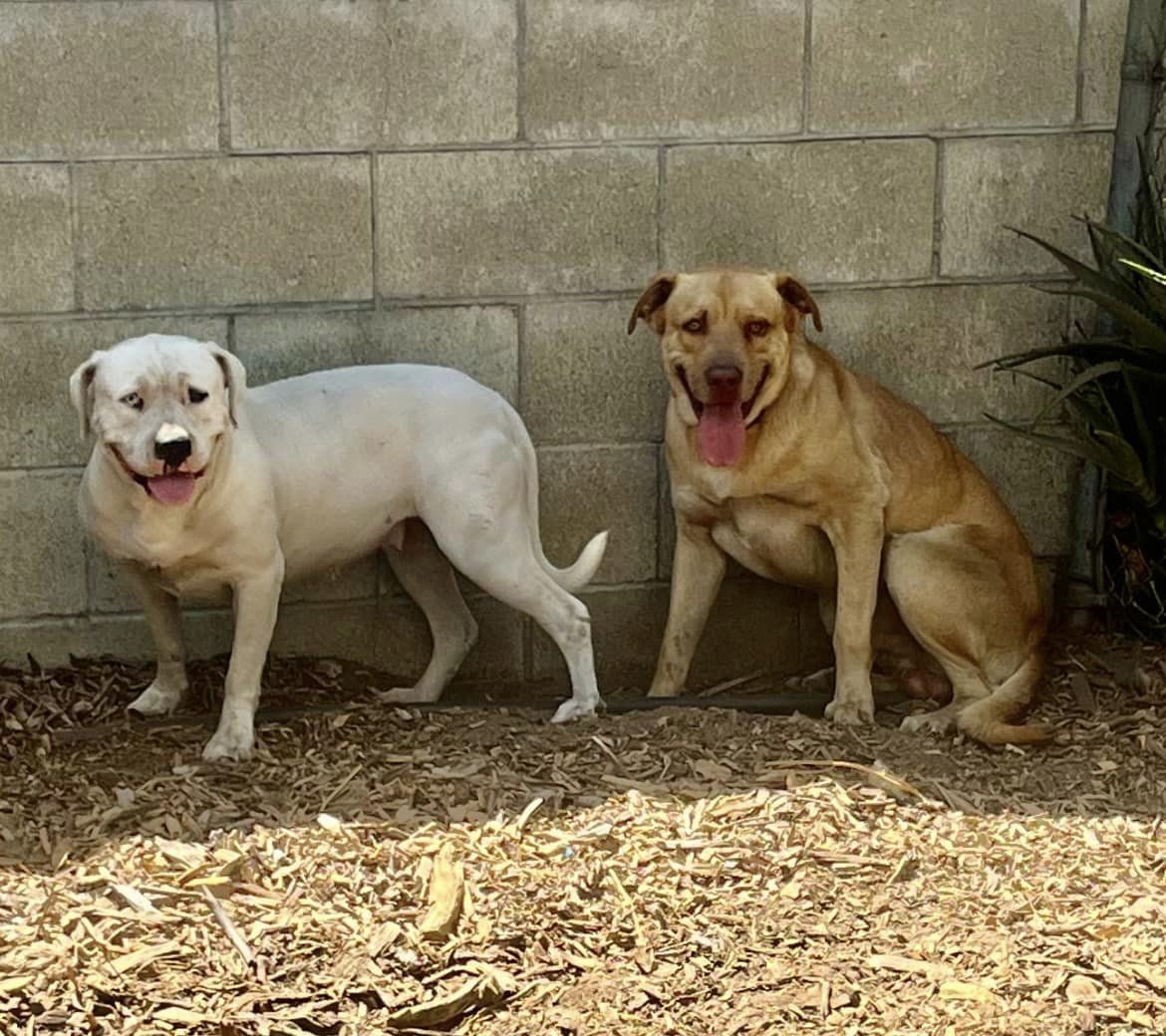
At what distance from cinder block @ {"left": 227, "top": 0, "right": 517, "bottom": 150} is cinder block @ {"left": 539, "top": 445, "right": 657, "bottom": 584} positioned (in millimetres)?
1000

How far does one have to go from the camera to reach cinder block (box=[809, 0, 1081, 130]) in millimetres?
5637

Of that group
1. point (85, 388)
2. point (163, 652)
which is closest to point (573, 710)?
point (163, 652)

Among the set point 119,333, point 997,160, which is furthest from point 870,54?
point 119,333

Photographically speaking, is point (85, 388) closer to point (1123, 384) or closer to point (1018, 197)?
point (1018, 197)

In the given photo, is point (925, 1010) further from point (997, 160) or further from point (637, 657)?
point (997, 160)

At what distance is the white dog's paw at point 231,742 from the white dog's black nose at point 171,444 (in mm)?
765

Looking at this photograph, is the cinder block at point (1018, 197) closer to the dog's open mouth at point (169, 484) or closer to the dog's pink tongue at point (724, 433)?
the dog's pink tongue at point (724, 433)

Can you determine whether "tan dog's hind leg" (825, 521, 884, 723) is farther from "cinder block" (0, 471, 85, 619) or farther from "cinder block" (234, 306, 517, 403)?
"cinder block" (0, 471, 85, 619)

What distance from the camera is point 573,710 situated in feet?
17.5

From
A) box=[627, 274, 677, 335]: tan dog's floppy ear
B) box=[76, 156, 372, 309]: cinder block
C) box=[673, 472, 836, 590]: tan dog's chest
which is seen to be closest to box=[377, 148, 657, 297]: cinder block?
box=[76, 156, 372, 309]: cinder block

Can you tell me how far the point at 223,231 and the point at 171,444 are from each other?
103cm

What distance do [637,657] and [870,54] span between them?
1.96 metres

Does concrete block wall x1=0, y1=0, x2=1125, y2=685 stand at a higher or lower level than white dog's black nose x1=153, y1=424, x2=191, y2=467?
higher

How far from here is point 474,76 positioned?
5.43 metres
